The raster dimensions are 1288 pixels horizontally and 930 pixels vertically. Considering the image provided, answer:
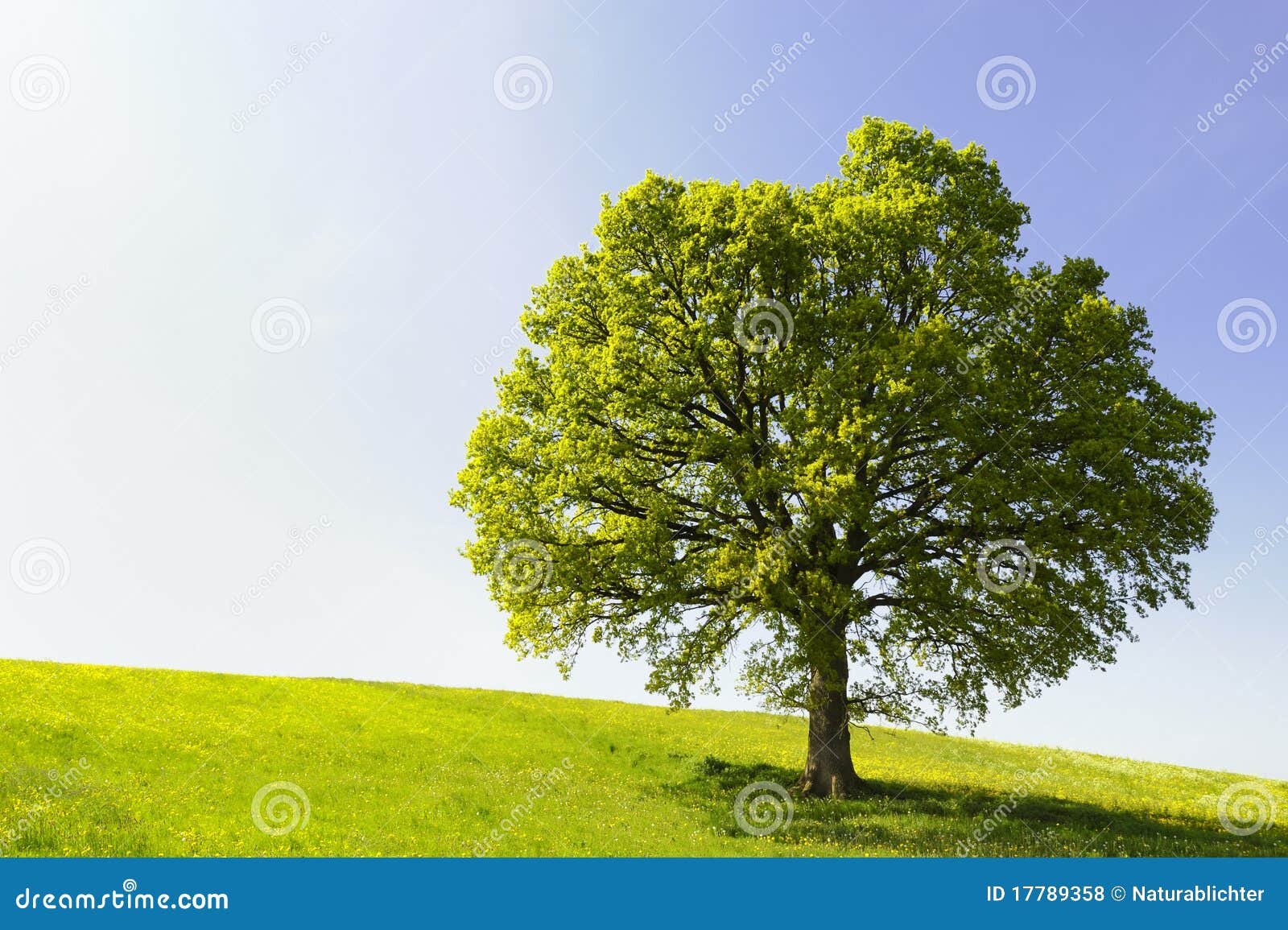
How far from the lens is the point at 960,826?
22.2 metres

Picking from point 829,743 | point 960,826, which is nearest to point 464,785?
Answer: point 829,743

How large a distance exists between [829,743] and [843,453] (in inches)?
391

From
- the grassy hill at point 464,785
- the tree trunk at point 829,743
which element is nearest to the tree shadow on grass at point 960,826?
the grassy hill at point 464,785

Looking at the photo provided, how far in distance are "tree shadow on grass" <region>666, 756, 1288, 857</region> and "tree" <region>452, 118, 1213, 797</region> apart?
5.81 ft

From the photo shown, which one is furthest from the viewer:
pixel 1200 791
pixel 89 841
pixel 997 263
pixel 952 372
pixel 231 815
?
pixel 1200 791

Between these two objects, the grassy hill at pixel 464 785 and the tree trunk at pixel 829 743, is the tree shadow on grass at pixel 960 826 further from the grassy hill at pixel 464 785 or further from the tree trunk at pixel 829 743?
the tree trunk at pixel 829 743

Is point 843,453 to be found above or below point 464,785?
above

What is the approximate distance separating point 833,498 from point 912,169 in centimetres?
1142

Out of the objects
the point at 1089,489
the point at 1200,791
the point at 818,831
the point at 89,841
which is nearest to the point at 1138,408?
the point at 1089,489

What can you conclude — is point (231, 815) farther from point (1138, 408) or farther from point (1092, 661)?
point (1138, 408)

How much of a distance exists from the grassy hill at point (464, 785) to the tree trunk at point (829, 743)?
3.19ft

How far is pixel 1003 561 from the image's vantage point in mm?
22391

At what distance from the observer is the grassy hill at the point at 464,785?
1895cm

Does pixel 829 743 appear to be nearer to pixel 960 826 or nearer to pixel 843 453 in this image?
pixel 960 826
